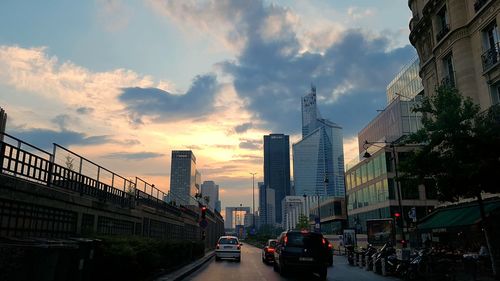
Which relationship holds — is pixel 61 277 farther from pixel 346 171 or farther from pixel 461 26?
pixel 346 171

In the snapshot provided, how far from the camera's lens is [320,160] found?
186000 mm

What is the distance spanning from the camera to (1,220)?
10.1 m

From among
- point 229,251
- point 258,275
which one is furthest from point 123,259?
point 229,251

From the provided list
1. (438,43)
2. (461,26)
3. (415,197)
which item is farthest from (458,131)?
(415,197)

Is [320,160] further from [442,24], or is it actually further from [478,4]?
[478,4]

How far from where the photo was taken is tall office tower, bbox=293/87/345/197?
182375 mm

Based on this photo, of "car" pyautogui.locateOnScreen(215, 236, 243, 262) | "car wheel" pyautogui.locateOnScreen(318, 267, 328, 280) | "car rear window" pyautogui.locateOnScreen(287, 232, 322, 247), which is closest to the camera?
"car wheel" pyautogui.locateOnScreen(318, 267, 328, 280)

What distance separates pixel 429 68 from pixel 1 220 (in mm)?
26845

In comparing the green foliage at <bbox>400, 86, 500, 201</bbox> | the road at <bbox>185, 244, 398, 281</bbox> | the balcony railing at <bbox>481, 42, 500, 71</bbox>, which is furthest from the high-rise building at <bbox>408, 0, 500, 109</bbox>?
the road at <bbox>185, 244, 398, 281</bbox>

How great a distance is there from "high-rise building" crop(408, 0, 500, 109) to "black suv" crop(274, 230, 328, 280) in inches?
459

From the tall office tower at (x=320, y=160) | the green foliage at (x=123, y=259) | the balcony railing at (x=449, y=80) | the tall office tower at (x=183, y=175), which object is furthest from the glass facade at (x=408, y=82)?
the tall office tower at (x=320, y=160)

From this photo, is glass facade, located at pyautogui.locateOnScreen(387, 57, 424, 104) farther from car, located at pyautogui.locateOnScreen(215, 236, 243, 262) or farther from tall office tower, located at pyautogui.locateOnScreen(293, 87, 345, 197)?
tall office tower, located at pyautogui.locateOnScreen(293, 87, 345, 197)

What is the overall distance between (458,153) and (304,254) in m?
7.23

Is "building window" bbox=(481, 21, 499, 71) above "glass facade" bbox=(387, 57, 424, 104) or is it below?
below
